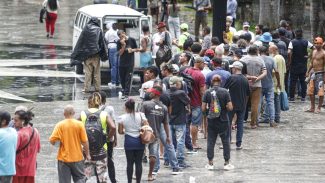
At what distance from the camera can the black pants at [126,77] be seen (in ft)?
79.4

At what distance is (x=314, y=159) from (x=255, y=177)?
1971 millimetres

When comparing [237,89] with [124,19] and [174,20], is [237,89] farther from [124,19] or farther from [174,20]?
[174,20]

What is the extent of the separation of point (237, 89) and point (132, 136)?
381cm

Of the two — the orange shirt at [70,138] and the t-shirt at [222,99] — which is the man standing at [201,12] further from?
the orange shirt at [70,138]

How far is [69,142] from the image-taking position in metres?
15.0

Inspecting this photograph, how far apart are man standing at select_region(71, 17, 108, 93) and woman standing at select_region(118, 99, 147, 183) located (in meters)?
7.99

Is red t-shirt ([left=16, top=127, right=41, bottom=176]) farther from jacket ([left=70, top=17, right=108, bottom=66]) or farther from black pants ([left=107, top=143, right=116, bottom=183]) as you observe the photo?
jacket ([left=70, top=17, right=108, bottom=66])

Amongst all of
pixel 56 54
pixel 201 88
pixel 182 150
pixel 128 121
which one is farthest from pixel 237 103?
pixel 56 54

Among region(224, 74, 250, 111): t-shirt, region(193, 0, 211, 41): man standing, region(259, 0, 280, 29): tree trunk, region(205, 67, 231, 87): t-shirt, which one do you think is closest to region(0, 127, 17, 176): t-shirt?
region(205, 67, 231, 87): t-shirt

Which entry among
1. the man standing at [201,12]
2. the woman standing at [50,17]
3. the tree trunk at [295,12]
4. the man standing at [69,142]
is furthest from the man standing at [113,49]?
the tree trunk at [295,12]

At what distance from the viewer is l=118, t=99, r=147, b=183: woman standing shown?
52.7 feet

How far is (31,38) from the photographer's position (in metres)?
35.9

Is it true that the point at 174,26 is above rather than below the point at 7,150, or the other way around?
above

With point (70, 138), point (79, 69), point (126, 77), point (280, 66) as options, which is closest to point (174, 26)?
point (79, 69)
